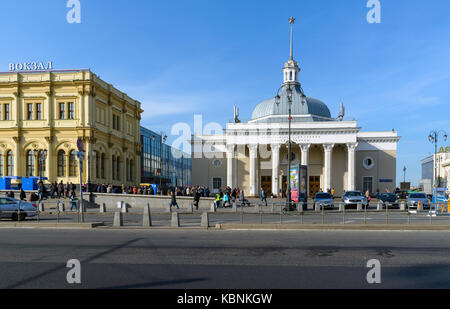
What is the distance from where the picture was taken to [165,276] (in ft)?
25.9

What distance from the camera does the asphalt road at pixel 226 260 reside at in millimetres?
7434

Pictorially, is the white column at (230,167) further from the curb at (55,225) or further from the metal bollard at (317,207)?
the curb at (55,225)

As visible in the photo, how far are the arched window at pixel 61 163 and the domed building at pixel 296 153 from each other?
72.5 feet

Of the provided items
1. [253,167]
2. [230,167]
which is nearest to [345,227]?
[253,167]

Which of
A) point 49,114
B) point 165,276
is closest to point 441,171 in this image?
point 49,114

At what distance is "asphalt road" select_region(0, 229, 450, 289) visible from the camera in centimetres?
743

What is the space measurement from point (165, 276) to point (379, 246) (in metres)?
7.30

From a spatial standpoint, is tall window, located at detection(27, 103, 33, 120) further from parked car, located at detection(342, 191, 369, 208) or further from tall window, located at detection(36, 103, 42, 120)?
parked car, located at detection(342, 191, 369, 208)

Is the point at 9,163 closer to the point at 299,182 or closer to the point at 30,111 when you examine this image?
the point at 30,111

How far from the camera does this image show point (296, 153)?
61125 millimetres

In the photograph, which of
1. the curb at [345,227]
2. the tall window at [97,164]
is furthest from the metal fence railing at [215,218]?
the tall window at [97,164]

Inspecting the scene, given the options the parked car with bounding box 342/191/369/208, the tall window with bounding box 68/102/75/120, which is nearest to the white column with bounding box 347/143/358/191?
the parked car with bounding box 342/191/369/208

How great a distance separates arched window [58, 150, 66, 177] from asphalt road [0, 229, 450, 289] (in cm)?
3456
